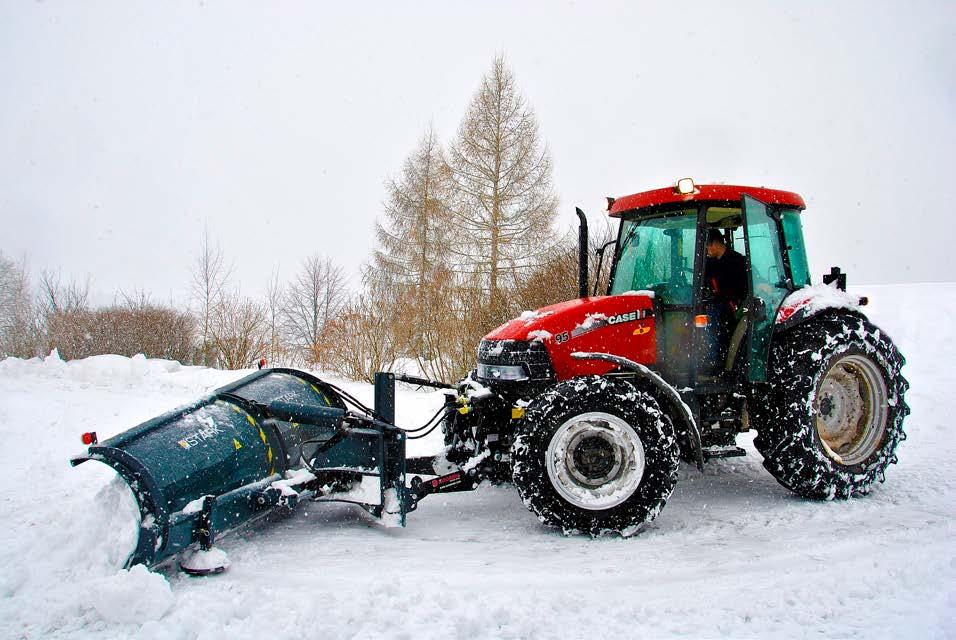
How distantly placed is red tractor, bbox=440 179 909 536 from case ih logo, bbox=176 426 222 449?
1337 mm

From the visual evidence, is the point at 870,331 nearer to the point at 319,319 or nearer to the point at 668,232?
the point at 668,232

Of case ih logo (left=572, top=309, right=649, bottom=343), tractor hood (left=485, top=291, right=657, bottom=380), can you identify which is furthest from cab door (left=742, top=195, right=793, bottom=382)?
case ih logo (left=572, top=309, right=649, bottom=343)

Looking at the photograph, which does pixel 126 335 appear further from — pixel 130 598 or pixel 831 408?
pixel 831 408

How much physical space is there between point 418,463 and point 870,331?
3.59 meters

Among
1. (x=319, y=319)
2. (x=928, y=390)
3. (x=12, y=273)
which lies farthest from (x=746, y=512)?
(x=12, y=273)

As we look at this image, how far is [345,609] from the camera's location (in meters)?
2.84

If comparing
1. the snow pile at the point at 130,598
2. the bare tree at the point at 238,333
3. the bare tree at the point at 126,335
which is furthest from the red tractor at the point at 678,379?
the bare tree at the point at 126,335

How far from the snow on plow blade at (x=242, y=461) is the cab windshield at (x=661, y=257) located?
2201 millimetres

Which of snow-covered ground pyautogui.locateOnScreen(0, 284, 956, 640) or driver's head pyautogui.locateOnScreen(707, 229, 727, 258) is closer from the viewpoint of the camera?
snow-covered ground pyautogui.locateOnScreen(0, 284, 956, 640)

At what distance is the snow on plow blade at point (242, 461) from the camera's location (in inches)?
129

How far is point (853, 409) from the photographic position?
498 centimetres

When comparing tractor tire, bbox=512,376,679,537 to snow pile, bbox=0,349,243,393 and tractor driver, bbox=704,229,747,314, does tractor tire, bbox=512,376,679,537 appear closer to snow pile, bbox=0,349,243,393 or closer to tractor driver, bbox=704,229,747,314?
tractor driver, bbox=704,229,747,314

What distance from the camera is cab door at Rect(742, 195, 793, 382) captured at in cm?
470

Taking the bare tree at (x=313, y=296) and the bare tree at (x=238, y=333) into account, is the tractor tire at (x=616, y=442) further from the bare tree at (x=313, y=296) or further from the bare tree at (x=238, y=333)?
the bare tree at (x=313, y=296)
